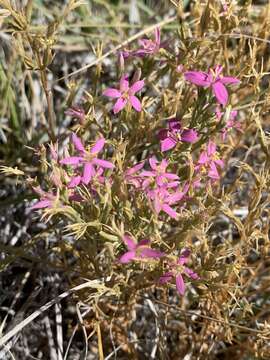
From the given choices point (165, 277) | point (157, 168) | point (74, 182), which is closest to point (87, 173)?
point (74, 182)

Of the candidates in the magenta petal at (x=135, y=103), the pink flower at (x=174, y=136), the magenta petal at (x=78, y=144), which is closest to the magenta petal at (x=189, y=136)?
the pink flower at (x=174, y=136)

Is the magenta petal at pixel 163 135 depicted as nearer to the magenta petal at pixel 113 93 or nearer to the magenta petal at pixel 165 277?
the magenta petal at pixel 113 93

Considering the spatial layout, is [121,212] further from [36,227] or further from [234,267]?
[36,227]

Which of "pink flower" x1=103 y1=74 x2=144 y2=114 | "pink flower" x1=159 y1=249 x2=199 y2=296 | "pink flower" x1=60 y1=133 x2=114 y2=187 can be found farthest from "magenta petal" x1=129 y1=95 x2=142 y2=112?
"pink flower" x1=159 y1=249 x2=199 y2=296

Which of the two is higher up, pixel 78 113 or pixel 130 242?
pixel 78 113

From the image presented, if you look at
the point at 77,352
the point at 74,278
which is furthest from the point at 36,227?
the point at 77,352

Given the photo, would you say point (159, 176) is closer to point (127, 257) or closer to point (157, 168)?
point (157, 168)

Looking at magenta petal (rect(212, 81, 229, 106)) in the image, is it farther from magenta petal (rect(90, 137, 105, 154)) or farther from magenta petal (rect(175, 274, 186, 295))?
magenta petal (rect(175, 274, 186, 295))
